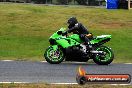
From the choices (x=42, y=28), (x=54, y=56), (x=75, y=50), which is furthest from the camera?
(x=42, y=28)

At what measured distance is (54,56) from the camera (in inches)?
656

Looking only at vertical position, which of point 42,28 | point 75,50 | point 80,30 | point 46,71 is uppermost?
point 80,30

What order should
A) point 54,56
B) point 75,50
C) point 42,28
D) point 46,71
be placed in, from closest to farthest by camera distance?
point 46,71
point 54,56
point 75,50
point 42,28

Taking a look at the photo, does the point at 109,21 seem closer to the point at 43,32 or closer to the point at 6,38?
the point at 43,32

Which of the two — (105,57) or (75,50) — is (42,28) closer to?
(75,50)

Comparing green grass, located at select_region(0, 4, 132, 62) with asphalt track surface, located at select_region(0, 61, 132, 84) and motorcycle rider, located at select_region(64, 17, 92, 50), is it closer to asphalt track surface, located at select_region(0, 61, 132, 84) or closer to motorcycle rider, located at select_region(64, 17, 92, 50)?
motorcycle rider, located at select_region(64, 17, 92, 50)

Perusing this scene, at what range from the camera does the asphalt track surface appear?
12.6 m

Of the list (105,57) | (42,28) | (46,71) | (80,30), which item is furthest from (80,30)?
(42,28)

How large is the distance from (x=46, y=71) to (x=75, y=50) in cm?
273

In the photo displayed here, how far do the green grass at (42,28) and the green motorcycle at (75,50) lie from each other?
6.10ft

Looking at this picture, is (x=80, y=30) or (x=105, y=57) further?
(x=80, y=30)

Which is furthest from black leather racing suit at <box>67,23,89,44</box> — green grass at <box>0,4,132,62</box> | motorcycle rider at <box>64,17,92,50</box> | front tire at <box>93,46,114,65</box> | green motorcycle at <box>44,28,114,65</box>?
green grass at <box>0,4,132,62</box>

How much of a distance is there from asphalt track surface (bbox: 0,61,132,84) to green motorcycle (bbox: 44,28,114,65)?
24 centimetres

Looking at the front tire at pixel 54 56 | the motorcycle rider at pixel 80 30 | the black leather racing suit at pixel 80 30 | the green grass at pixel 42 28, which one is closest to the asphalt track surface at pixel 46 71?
the front tire at pixel 54 56
